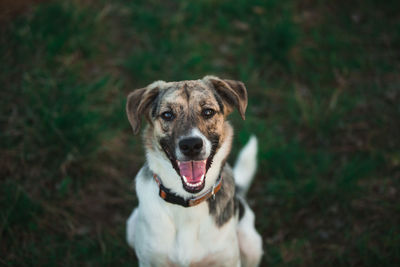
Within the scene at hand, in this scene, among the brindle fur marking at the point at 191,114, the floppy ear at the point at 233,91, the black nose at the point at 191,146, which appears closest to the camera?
the black nose at the point at 191,146

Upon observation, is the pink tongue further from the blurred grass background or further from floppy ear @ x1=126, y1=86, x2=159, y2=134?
the blurred grass background

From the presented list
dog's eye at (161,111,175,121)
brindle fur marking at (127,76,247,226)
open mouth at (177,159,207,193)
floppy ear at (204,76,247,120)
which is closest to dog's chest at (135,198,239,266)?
brindle fur marking at (127,76,247,226)

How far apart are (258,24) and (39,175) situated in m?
4.62

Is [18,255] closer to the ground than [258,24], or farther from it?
closer to the ground

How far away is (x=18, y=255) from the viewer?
368cm

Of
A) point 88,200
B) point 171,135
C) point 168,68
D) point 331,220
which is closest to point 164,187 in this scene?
point 171,135

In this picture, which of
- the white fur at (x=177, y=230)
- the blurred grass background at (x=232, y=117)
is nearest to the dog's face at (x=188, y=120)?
the white fur at (x=177, y=230)

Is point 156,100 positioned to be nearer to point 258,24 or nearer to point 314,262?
point 314,262

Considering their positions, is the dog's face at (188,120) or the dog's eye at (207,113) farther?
the dog's eye at (207,113)

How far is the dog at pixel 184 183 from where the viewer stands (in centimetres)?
284

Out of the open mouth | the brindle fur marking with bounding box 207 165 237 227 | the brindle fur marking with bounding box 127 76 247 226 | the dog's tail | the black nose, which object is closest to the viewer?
the black nose

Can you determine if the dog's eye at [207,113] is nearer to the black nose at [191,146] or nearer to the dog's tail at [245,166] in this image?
the black nose at [191,146]

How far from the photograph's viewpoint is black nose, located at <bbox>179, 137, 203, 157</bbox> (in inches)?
104

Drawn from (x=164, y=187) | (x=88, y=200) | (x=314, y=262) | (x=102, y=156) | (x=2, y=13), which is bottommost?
(x=314, y=262)
